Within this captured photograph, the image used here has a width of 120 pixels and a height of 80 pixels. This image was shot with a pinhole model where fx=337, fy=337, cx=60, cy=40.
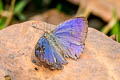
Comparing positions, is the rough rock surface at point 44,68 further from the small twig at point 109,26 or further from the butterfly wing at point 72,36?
the small twig at point 109,26

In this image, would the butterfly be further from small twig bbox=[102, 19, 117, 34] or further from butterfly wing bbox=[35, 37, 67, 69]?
small twig bbox=[102, 19, 117, 34]

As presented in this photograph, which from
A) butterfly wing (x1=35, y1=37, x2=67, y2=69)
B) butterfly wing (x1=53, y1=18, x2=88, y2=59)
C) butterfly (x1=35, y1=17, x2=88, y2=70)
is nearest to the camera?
butterfly wing (x1=35, y1=37, x2=67, y2=69)

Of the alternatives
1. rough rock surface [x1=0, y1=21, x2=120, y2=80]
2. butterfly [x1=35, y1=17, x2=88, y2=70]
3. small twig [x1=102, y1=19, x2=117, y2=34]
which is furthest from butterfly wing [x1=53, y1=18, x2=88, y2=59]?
small twig [x1=102, y1=19, x2=117, y2=34]

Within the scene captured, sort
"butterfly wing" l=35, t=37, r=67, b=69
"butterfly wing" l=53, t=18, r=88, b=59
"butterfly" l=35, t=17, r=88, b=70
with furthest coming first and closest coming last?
"butterfly wing" l=53, t=18, r=88, b=59 < "butterfly" l=35, t=17, r=88, b=70 < "butterfly wing" l=35, t=37, r=67, b=69

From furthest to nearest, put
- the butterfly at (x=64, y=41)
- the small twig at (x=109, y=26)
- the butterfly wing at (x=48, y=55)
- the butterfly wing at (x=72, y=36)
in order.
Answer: the small twig at (x=109, y=26), the butterfly wing at (x=72, y=36), the butterfly at (x=64, y=41), the butterfly wing at (x=48, y=55)

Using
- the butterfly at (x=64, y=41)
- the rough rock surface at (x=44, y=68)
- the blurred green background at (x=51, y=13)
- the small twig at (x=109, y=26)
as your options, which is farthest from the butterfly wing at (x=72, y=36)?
the small twig at (x=109, y=26)

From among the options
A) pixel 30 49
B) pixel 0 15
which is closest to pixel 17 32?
pixel 30 49

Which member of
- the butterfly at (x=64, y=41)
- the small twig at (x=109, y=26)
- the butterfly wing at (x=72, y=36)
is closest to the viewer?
the butterfly at (x=64, y=41)
